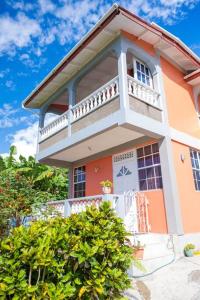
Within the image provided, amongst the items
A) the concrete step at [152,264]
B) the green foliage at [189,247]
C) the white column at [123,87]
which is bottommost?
the concrete step at [152,264]

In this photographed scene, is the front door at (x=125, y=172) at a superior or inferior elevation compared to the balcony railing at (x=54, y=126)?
inferior

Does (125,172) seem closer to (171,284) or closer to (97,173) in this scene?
(97,173)

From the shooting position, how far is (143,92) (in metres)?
8.71

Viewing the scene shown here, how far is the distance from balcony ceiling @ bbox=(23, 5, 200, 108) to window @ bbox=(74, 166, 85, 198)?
478 cm

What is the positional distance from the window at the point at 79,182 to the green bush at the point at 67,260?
9.16 meters

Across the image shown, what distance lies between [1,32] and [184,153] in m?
9.22

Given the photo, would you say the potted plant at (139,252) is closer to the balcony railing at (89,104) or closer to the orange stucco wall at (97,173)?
the orange stucco wall at (97,173)

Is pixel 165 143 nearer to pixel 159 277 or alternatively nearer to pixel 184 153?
pixel 184 153

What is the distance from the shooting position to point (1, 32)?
9242 millimetres

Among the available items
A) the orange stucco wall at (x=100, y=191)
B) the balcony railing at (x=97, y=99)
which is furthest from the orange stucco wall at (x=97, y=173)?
the balcony railing at (x=97, y=99)

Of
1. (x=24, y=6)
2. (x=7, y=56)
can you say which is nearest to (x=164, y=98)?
(x=24, y=6)

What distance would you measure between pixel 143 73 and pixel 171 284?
7.81m

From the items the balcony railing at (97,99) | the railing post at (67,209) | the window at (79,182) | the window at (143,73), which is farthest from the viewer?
the window at (79,182)

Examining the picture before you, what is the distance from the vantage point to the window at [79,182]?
13055 mm
